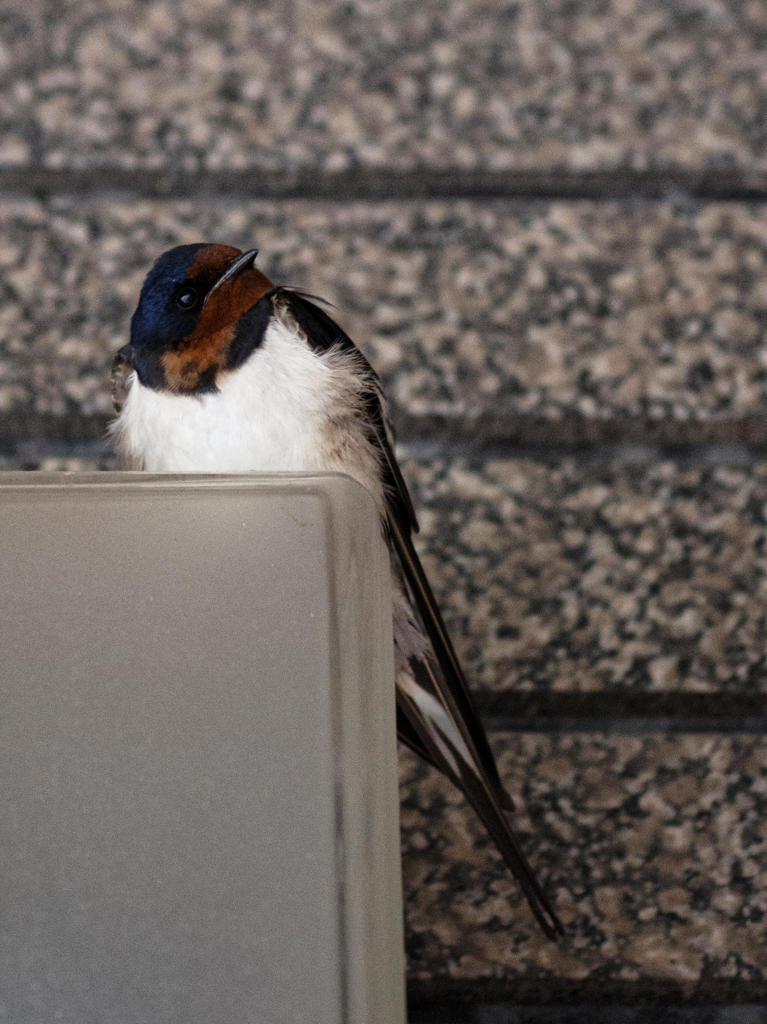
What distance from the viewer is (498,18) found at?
40.6 inches

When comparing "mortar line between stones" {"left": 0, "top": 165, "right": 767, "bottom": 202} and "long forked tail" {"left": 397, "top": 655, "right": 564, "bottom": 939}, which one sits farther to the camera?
"mortar line between stones" {"left": 0, "top": 165, "right": 767, "bottom": 202}

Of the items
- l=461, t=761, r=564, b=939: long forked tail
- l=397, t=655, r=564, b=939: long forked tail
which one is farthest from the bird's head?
l=461, t=761, r=564, b=939: long forked tail

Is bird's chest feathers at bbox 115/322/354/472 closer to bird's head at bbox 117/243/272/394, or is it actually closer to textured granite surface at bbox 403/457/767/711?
bird's head at bbox 117/243/272/394

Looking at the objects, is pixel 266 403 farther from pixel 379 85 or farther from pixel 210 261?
pixel 379 85

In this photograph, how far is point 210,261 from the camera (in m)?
0.72

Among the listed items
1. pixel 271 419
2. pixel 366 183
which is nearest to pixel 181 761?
pixel 271 419

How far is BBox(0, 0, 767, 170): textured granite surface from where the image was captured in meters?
1.01

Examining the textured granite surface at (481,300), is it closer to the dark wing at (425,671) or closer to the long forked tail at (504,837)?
the dark wing at (425,671)

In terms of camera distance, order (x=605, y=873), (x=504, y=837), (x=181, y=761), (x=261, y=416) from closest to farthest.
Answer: (x=181, y=761), (x=261, y=416), (x=504, y=837), (x=605, y=873)

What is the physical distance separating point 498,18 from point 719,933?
900mm

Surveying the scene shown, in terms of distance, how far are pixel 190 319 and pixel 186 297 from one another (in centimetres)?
2

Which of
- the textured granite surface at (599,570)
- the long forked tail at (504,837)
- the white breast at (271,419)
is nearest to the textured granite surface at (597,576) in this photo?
the textured granite surface at (599,570)

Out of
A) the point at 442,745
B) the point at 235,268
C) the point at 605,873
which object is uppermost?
Answer: the point at 235,268

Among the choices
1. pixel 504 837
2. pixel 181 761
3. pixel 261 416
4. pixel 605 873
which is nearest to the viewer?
pixel 181 761
